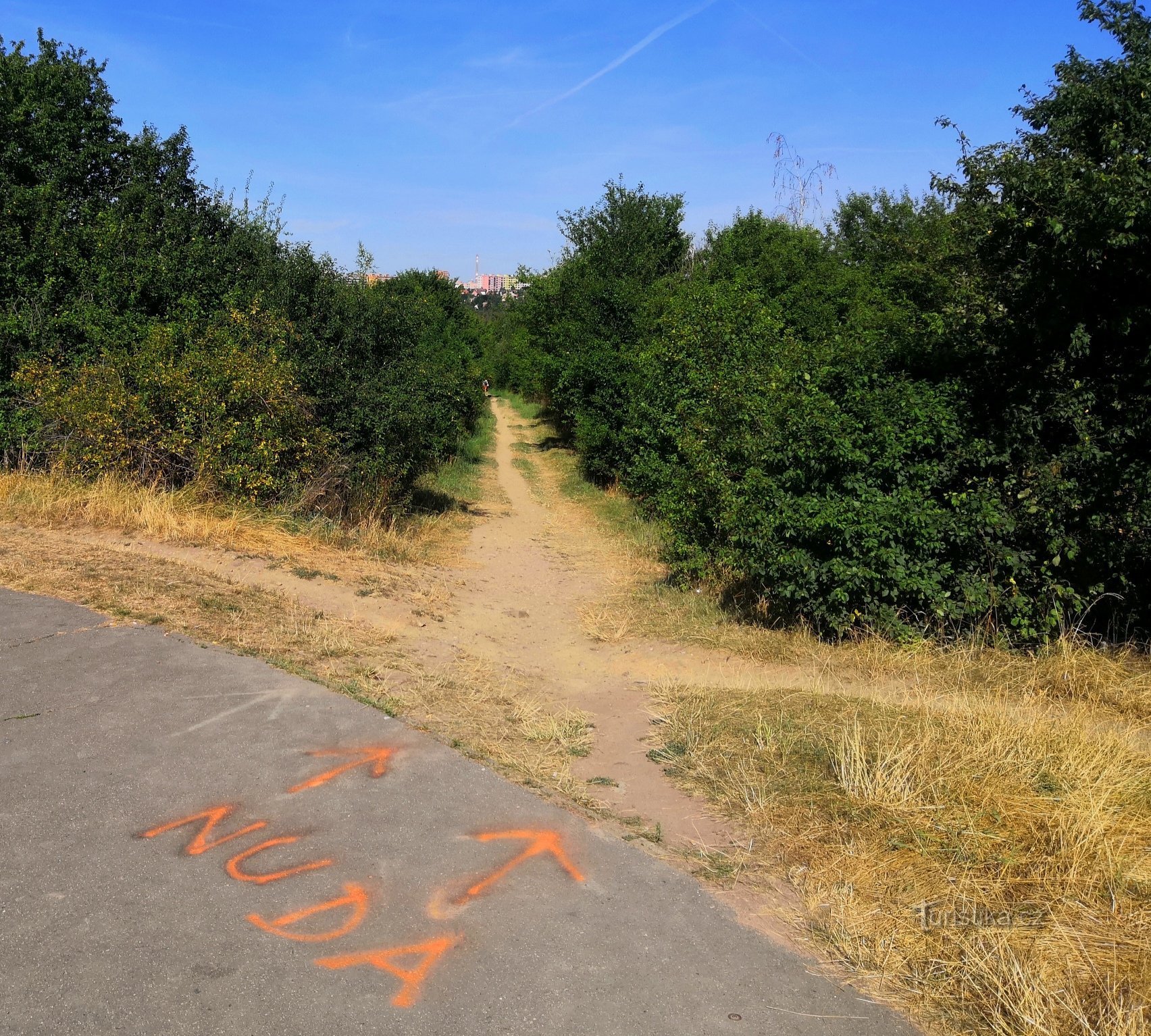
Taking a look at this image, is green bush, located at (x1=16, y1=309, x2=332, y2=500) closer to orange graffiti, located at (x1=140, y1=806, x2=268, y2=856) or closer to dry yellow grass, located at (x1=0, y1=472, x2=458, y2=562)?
dry yellow grass, located at (x1=0, y1=472, x2=458, y2=562)

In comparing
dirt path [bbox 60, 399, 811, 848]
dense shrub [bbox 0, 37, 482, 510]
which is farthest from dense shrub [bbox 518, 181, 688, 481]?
dirt path [bbox 60, 399, 811, 848]

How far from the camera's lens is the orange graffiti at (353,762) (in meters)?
4.48

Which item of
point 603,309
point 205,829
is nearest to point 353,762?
point 205,829

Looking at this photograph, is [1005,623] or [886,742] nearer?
[886,742]

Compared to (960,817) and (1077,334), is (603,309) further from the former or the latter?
(960,817)

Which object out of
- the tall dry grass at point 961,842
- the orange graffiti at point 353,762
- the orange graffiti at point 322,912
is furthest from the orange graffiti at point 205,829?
the tall dry grass at point 961,842

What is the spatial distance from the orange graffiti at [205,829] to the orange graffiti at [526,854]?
3.33 ft

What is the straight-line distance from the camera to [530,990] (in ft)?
10.1

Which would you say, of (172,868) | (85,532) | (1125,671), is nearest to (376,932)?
(172,868)

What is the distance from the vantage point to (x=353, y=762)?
4.73 meters

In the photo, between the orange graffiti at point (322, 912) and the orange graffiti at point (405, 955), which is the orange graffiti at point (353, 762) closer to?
the orange graffiti at point (322, 912)

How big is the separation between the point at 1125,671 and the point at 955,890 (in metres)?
4.14

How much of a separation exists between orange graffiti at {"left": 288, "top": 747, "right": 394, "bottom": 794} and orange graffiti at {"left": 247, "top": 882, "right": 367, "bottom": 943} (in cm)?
94

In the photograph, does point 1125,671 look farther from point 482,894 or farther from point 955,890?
point 482,894
